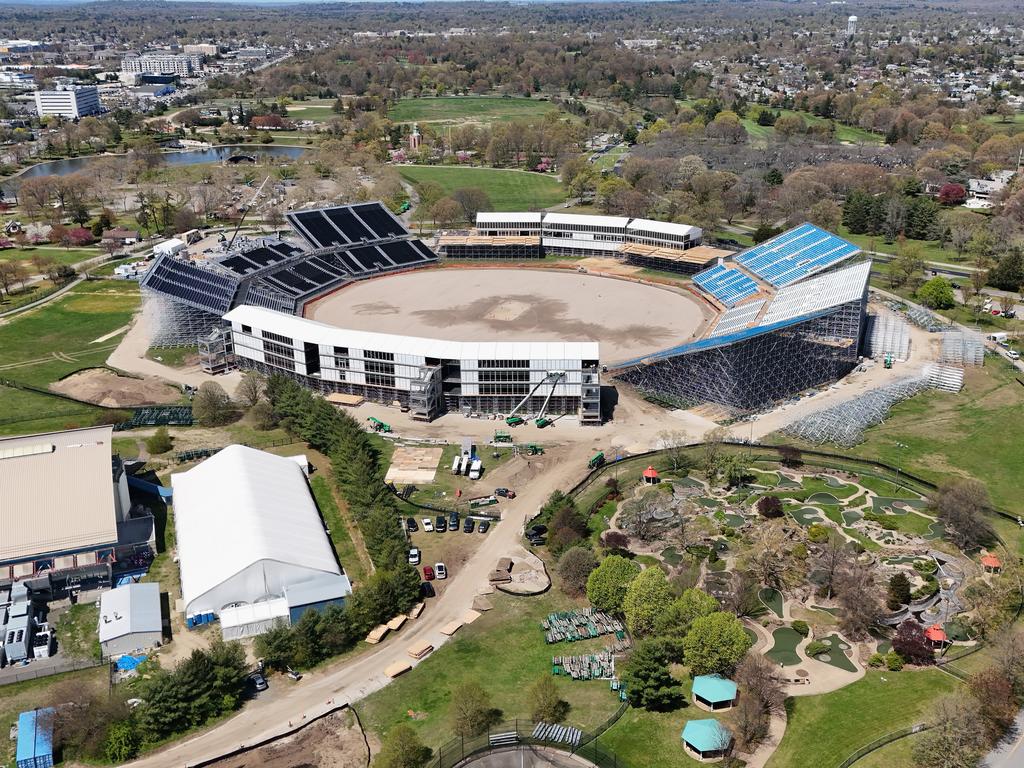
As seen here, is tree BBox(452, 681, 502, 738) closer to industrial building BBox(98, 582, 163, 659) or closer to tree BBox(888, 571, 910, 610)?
industrial building BBox(98, 582, 163, 659)

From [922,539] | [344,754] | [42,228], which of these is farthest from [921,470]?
[42,228]

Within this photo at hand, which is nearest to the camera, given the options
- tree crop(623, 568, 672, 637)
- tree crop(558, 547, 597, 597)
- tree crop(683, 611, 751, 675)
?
tree crop(683, 611, 751, 675)

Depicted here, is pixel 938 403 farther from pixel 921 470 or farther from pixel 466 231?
pixel 466 231

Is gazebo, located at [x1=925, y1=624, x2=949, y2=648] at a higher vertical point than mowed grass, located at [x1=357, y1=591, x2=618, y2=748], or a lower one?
higher

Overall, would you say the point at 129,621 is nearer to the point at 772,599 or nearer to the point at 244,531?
the point at 244,531

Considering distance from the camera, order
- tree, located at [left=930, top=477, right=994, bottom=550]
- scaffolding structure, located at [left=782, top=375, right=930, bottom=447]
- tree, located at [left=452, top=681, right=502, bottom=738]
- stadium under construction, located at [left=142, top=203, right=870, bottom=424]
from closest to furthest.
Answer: tree, located at [left=452, top=681, right=502, bottom=738] < tree, located at [left=930, top=477, right=994, bottom=550] < scaffolding structure, located at [left=782, top=375, right=930, bottom=447] < stadium under construction, located at [left=142, top=203, right=870, bottom=424]

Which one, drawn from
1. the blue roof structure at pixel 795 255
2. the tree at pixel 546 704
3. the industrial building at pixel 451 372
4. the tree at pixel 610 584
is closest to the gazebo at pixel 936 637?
the tree at pixel 610 584

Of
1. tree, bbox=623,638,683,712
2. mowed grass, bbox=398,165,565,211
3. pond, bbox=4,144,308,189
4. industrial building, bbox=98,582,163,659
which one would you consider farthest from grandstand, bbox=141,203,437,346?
pond, bbox=4,144,308,189
